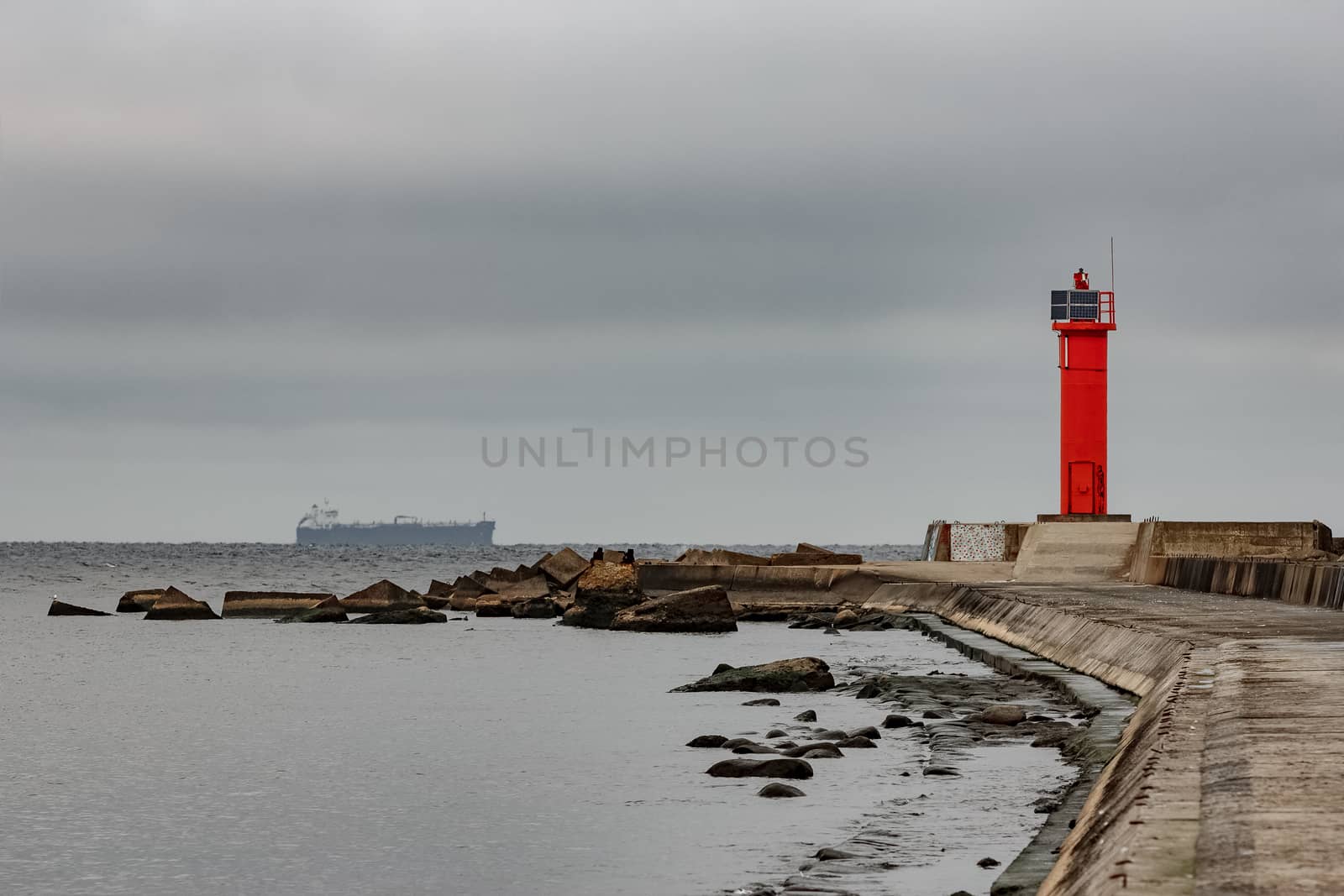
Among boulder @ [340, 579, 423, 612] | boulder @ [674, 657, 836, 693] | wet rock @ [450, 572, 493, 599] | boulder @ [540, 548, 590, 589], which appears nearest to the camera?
boulder @ [674, 657, 836, 693]

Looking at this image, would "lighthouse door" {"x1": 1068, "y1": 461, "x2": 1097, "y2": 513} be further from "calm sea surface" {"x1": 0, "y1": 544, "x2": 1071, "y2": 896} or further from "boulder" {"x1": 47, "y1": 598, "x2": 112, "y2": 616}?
"boulder" {"x1": 47, "y1": 598, "x2": 112, "y2": 616}

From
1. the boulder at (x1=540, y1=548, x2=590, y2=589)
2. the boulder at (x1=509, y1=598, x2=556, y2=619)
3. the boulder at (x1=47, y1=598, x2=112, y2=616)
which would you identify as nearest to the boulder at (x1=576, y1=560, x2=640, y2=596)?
the boulder at (x1=509, y1=598, x2=556, y2=619)

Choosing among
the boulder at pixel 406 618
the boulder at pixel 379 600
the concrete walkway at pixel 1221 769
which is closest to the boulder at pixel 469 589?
the boulder at pixel 379 600

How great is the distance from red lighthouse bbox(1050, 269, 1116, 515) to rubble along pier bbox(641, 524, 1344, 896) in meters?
10.8

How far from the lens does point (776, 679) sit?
61.9ft

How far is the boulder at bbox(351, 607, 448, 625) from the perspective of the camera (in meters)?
37.2

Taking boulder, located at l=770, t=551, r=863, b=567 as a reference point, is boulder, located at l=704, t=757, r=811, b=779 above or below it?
below

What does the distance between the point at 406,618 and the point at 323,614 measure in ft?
7.80

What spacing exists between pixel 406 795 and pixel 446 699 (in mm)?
7902

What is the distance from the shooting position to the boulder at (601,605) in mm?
33719

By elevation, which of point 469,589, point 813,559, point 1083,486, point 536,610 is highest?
point 1083,486

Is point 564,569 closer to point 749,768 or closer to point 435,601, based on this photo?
point 435,601

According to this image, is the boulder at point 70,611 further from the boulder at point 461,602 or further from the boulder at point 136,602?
the boulder at point 461,602

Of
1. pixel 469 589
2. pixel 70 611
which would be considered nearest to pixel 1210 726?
pixel 70 611
